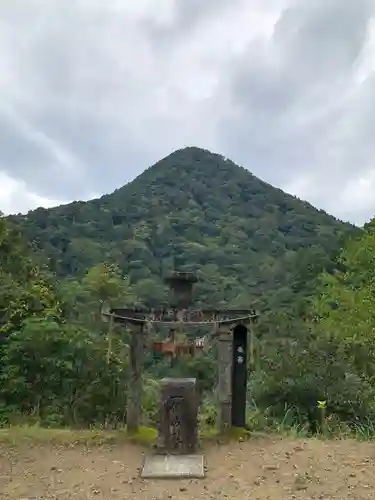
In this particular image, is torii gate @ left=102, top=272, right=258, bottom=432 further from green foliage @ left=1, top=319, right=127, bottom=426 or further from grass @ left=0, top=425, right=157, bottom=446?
green foliage @ left=1, top=319, right=127, bottom=426

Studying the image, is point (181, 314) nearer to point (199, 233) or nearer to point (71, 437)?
point (71, 437)

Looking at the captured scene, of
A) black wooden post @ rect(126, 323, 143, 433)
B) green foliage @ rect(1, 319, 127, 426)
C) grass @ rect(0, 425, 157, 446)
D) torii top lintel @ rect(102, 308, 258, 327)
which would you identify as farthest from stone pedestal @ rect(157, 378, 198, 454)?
green foliage @ rect(1, 319, 127, 426)

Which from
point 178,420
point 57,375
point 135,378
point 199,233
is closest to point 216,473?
point 178,420

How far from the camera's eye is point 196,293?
2811 cm

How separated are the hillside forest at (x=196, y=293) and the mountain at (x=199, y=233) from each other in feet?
0.40

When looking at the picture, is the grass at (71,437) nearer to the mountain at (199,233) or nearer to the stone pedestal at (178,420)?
the stone pedestal at (178,420)

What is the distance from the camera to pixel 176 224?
129ft

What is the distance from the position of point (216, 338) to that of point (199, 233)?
32241 millimetres

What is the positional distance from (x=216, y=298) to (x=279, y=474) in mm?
21571

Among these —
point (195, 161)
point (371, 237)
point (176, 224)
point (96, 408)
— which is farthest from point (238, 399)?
point (195, 161)

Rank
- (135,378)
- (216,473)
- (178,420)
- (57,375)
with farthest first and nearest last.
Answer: (57,375) < (135,378) < (178,420) < (216,473)

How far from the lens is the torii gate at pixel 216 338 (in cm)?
729

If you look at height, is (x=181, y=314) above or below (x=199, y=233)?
below

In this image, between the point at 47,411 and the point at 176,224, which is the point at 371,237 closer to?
the point at 47,411
